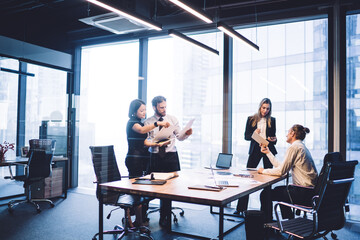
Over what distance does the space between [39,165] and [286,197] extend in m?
3.72

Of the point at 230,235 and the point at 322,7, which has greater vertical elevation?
the point at 322,7

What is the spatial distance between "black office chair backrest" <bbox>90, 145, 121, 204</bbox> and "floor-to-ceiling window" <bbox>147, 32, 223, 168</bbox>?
2.15 meters

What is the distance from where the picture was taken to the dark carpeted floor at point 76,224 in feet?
12.1

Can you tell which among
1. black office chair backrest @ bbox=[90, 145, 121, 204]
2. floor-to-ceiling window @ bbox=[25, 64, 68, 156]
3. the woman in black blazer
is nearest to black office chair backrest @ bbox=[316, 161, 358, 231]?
the woman in black blazer

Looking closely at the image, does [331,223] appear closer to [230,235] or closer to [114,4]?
[230,235]

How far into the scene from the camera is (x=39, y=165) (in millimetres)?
4953

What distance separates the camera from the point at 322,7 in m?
4.60

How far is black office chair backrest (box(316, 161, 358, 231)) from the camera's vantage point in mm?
2283

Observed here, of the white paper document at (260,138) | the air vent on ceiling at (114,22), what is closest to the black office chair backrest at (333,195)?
the white paper document at (260,138)

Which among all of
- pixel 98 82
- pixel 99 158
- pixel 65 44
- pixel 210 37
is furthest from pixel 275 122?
pixel 65 44

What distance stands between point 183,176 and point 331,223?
56.9 inches

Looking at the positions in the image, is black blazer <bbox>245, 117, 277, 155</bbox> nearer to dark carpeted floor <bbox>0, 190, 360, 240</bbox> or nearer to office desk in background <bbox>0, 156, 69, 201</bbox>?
dark carpeted floor <bbox>0, 190, 360, 240</bbox>

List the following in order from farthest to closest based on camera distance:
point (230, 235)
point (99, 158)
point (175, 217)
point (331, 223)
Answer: point (175, 217) → point (230, 235) → point (99, 158) → point (331, 223)

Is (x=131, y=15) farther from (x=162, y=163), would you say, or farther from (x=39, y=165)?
(x=39, y=165)
